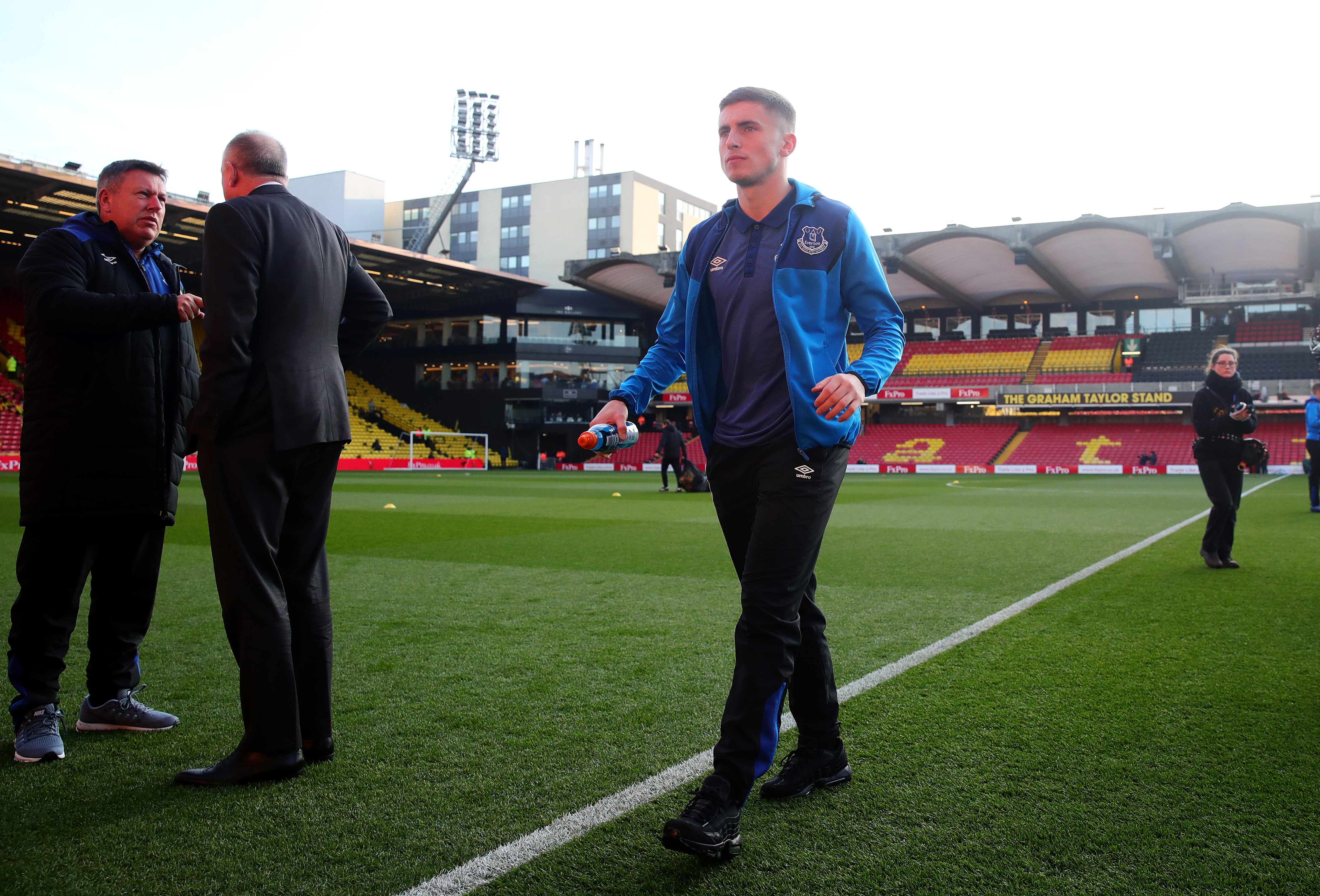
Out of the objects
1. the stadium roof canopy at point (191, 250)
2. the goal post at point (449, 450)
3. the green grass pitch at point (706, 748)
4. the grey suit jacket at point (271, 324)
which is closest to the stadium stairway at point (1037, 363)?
the stadium roof canopy at point (191, 250)

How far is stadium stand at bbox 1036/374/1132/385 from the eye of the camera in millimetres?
40312

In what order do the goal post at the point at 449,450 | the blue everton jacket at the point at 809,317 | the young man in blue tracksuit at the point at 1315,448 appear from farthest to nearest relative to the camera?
1. the goal post at the point at 449,450
2. the young man in blue tracksuit at the point at 1315,448
3. the blue everton jacket at the point at 809,317

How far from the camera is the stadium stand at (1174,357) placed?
3994 centimetres

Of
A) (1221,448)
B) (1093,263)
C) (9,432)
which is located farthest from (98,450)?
(1093,263)

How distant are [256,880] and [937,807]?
169 cm

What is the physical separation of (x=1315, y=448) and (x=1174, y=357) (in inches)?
1270

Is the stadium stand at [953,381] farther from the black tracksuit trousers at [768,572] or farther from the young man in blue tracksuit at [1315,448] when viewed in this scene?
the black tracksuit trousers at [768,572]

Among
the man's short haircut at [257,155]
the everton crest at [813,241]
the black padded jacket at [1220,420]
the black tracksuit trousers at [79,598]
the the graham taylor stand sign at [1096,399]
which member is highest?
the the graham taylor stand sign at [1096,399]

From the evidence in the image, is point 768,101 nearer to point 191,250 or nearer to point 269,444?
point 269,444

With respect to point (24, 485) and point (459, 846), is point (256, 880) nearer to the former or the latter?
point (459, 846)

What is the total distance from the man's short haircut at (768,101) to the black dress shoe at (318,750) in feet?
7.48

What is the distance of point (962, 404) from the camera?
4597 cm

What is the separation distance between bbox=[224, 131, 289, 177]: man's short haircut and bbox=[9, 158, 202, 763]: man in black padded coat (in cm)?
47

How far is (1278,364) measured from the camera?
38.5m
